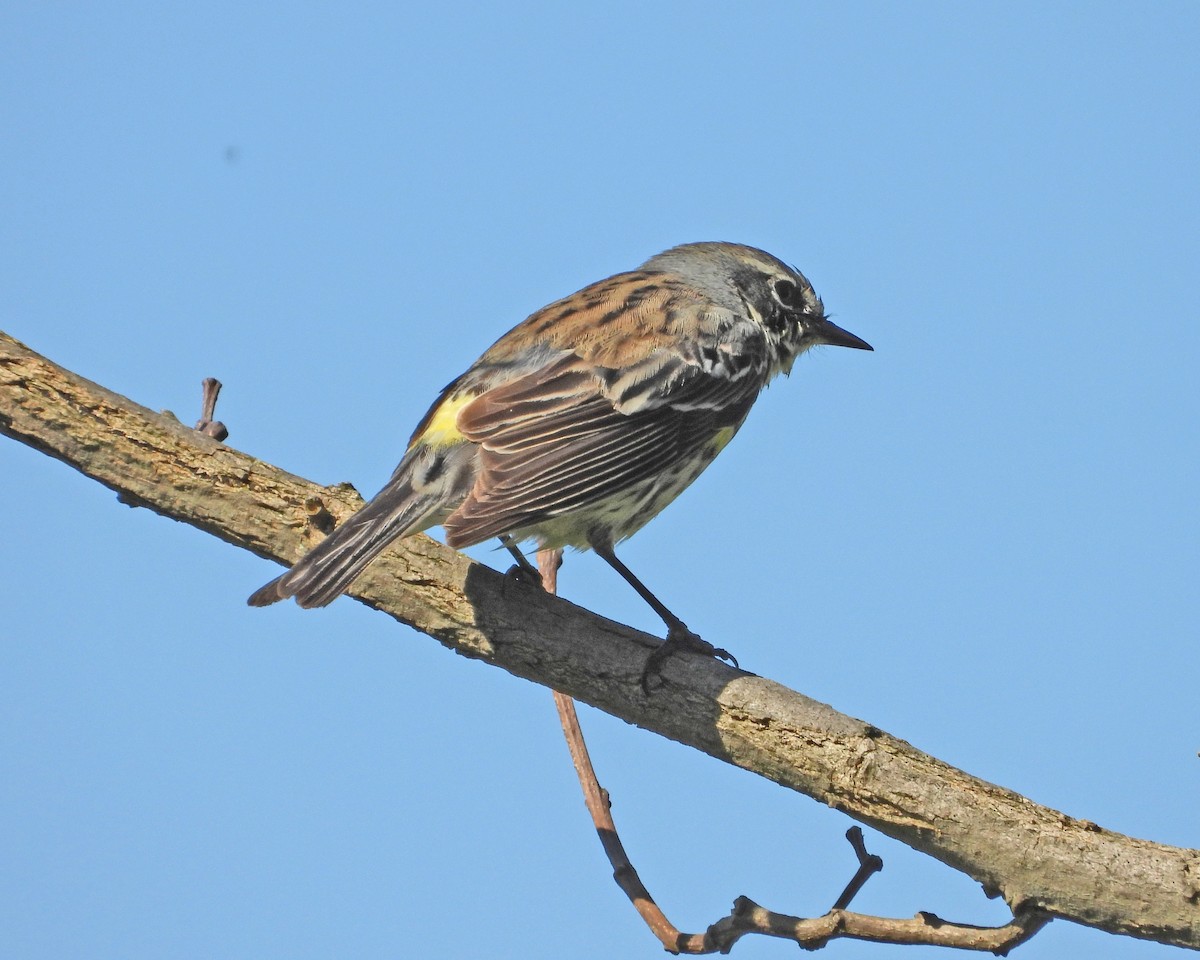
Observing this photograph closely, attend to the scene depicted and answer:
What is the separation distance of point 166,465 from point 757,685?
10.0 feet

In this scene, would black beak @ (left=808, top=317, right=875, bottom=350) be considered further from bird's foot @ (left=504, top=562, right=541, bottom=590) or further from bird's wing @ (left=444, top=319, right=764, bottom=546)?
bird's foot @ (left=504, top=562, right=541, bottom=590)

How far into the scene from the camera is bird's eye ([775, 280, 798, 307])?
978 centimetres

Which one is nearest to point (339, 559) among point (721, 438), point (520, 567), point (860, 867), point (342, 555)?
point (342, 555)

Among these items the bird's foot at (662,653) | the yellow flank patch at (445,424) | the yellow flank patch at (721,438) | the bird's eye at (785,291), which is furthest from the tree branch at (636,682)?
the bird's eye at (785,291)

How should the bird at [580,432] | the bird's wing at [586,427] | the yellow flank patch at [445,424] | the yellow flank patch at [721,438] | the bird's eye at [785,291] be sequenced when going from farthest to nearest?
1. the bird's eye at [785,291]
2. the yellow flank patch at [721,438]
3. the yellow flank patch at [445,424]
4. the bird's wing at [586,427]
5. the bird at [580,432]

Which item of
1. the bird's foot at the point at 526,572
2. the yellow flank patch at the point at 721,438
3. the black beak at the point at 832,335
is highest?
the black beak at the point at 832,335

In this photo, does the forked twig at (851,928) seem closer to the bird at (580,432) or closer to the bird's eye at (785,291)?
the bird at (580,432)

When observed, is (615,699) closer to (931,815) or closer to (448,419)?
(931,815)

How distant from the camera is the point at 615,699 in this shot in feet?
21.0

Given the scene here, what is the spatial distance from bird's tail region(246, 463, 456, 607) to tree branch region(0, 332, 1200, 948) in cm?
21

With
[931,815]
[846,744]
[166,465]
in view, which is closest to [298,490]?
[166,465]

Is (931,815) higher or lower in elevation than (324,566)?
lower

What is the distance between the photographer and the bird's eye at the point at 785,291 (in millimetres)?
9782

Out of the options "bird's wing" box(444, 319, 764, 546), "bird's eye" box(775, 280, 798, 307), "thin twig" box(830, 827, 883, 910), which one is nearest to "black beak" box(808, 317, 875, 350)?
"bird's eye" box(775, 280, 798, 307)
